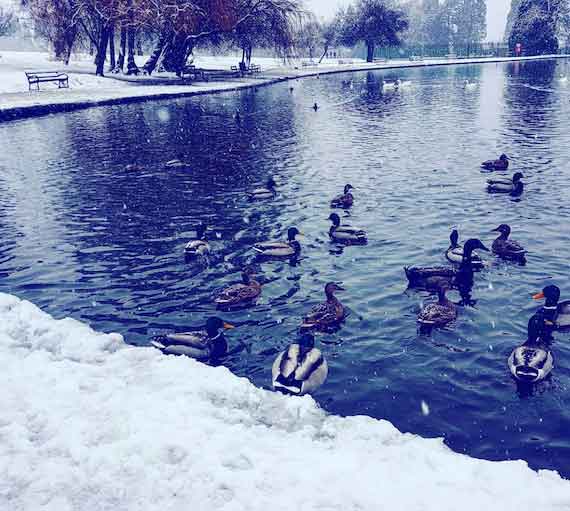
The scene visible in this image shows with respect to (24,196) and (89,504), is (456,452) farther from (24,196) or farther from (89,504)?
(24,196)

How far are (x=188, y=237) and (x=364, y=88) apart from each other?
4799 centimetres

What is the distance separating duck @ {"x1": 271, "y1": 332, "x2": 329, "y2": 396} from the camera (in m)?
8.05

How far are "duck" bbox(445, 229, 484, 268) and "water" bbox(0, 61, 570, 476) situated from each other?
1.24ft

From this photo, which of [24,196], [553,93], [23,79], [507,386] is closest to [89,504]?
[507,386]

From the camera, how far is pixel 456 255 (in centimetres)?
1258

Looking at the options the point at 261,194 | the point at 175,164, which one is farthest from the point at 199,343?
the point at 175,164

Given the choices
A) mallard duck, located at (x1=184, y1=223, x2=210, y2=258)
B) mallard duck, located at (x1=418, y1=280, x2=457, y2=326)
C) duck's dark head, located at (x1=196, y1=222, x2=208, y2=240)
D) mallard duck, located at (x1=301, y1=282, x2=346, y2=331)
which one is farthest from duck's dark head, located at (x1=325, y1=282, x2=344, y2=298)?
duck's dark head, located at (x1=196, y1=222, x2=208, y2=240)

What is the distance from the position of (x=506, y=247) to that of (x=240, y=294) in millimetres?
6709

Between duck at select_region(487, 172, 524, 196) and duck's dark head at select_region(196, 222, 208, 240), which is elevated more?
duck at select_region(487, 172, 524, 196)

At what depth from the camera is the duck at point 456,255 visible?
12229 millimetres

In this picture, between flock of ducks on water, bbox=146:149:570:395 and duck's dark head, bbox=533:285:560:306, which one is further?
duck's dark head, bbox=533:285:560:306

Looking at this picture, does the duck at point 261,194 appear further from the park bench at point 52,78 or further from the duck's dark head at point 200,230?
the park bench at point 52,78

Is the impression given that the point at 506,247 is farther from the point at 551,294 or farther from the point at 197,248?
the point at 197,248

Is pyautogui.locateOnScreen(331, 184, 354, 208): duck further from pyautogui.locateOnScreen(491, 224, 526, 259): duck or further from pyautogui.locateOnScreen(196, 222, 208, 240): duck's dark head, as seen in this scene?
pyautogui.locateOnScreen(491, 224, 526, 259): duck
